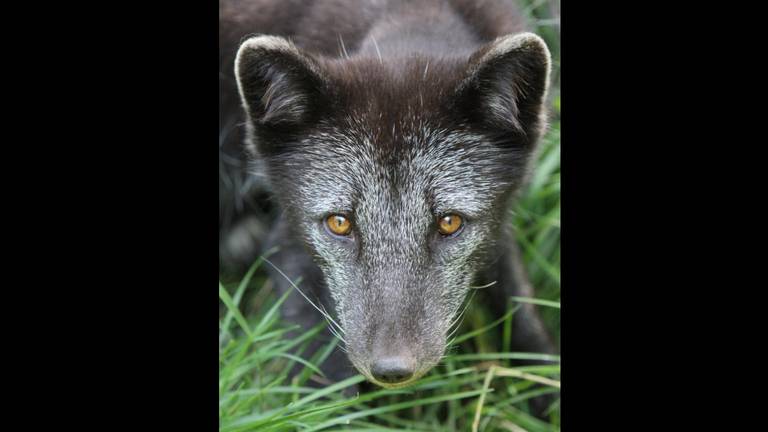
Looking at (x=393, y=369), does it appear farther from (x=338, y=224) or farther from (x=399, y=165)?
(x=399, y=165)

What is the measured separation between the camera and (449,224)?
2.97m

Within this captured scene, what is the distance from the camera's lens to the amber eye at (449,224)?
116 inches

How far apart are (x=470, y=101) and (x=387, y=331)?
912mm

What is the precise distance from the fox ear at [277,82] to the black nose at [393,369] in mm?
998

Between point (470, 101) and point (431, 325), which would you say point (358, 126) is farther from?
point (431, 325)

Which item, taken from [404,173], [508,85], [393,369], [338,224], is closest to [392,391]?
[393,369]

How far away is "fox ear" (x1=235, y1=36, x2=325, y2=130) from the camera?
289 cm

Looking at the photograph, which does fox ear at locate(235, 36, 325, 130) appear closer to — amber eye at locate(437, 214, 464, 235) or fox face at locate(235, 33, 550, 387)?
fox face at locate(235, 33, 550, 387)

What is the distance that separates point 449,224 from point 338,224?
16.6 inches

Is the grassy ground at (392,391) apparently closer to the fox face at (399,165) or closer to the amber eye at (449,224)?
the fox face at (399,165)

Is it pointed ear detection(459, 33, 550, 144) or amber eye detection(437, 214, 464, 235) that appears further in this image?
amber eye detection(437, 214, 464, 235)

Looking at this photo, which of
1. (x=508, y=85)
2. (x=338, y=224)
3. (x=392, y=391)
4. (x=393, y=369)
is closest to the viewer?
(x=393, y=369)

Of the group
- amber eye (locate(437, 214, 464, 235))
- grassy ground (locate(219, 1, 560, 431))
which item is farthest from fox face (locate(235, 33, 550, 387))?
grassy ground (locate(219, 1, 560, 431))
